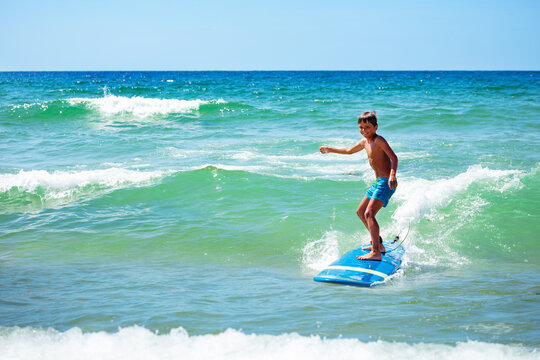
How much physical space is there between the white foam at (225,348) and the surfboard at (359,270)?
1327 mm

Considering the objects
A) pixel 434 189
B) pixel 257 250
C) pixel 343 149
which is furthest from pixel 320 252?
pixel 434 189

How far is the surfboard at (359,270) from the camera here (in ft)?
16.4

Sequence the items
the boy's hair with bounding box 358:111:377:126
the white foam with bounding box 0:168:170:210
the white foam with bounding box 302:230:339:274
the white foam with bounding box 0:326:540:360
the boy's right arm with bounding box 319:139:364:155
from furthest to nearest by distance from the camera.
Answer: the white foam with bounding box 0:168:170:210 < the white foam with bounding box 302:230:339:274 < the boy's right arm with bounding box 319:139:364:155 < the boy's hair with bounding box 358:111:377:126 < the white foam with bounding box 0:326:540:360

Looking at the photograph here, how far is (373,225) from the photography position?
536cm

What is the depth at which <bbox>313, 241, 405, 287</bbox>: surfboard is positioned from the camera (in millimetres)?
4996

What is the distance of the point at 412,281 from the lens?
5137 millimetres

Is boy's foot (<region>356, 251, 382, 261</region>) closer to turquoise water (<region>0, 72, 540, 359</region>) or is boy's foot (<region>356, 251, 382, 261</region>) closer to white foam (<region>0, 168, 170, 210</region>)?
turquoise water (<region>0, 72, 540, 359</region>)

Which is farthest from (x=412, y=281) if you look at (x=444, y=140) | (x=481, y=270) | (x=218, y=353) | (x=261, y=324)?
(x=444, y=140)

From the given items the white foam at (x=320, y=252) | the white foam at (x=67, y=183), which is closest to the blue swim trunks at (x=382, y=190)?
the white foam at (x=320, y=252)

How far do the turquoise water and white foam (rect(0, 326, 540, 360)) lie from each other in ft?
0.05

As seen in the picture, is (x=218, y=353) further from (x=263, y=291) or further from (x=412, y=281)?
(x=412, y=281)

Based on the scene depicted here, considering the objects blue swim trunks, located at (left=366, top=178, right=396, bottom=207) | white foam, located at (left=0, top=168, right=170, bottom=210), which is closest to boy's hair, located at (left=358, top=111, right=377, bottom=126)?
blue swim trunks, located at (left=366, top=178, right=396, bottom=207)

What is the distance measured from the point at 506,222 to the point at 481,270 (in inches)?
79.8

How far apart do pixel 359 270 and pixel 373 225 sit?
517mm
